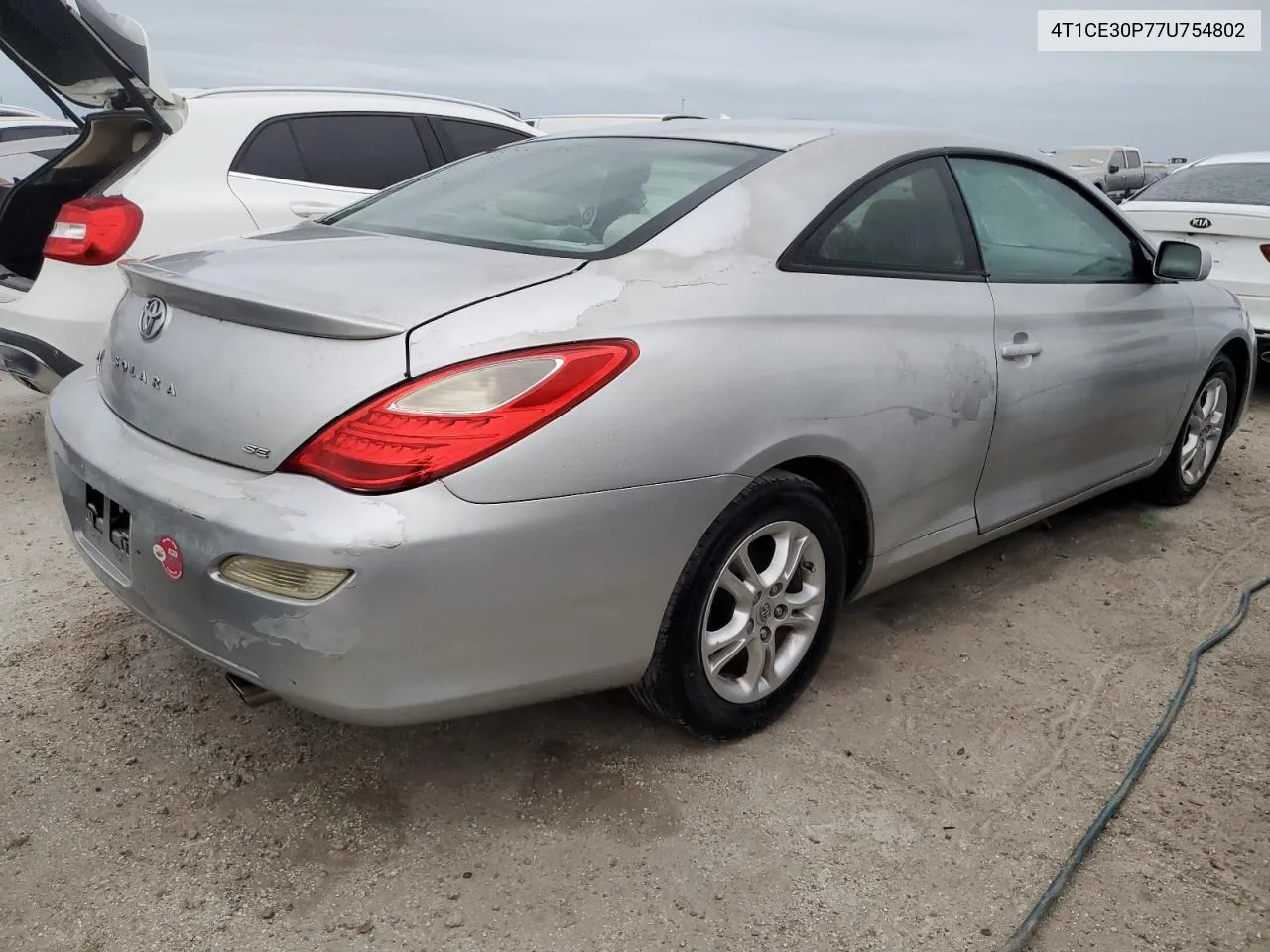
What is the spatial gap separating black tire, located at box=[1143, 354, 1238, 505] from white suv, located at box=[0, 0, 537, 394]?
12.0 ft

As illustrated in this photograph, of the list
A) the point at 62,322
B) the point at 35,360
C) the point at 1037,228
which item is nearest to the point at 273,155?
the point at 62,322

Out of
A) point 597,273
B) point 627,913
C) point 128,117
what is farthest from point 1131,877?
point 128,117

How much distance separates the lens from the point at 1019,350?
10.1 feet

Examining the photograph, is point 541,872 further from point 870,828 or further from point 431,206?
point 431,206

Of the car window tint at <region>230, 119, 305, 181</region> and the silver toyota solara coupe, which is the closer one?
the silver toyota solara coupe

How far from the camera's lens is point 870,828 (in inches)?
90.7

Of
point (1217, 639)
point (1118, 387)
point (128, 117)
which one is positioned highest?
point (128, 117)

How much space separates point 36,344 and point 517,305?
9.49ft

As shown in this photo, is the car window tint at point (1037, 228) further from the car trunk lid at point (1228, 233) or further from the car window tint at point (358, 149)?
the car trunk lid at point (1228, 233)

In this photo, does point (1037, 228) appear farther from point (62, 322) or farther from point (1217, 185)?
point (1217, 185)

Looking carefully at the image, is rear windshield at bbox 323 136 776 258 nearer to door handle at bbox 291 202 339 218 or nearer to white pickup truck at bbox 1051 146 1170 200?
door handle at bbox 291 202 339 218

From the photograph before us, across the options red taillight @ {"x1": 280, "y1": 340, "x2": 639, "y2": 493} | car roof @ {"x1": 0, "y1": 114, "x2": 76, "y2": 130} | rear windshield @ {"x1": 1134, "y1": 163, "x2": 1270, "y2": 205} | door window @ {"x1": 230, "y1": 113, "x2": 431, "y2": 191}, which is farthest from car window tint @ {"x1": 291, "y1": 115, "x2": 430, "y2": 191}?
car roof @ {"x1": 0, "y1": 114, "x2": 76, "y2": 130}

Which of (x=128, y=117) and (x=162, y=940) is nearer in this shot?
(x=162, y=940)

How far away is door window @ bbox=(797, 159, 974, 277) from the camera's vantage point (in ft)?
8.66
